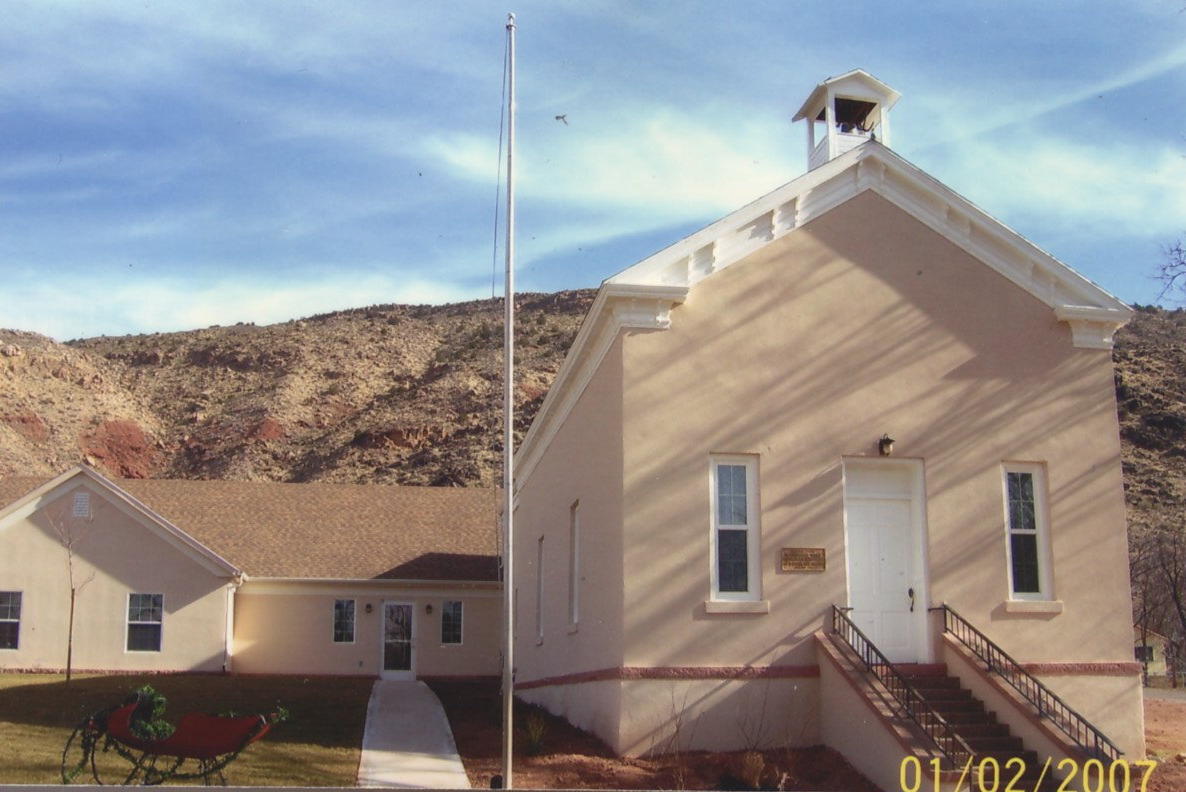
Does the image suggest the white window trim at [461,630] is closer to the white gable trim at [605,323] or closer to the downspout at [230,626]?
the downspout at [230,626]

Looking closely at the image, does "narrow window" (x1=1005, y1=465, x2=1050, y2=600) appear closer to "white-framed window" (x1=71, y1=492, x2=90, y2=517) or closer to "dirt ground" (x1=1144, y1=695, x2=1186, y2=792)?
"dirt ground" (x1=1144, y1=695, x2=1186, y2=792)

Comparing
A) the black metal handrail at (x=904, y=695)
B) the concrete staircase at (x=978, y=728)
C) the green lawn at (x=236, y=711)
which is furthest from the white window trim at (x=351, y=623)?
the concrete staircase at (x=978, y=728)

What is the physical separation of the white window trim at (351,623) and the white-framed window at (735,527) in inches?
781

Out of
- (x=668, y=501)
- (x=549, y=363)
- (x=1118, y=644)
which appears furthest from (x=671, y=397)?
(x=549, y=363)

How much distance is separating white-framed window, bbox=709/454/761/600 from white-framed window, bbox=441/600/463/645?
1936 centimetres

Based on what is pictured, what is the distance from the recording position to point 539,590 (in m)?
25.6

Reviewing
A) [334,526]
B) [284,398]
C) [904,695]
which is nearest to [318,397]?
[284,398]

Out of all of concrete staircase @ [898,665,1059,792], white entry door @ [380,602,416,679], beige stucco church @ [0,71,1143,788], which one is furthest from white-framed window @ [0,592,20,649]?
concrete staircase @ [898,665,1059,792]

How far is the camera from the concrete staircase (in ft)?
45.0

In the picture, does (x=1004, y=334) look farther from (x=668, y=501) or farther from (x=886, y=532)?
(x=668, y=501)

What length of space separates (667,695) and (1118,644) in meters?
6.49

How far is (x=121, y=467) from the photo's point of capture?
227 ft

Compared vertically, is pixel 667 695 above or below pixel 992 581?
below

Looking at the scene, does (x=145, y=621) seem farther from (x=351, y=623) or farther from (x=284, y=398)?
(x=284, y=398)
